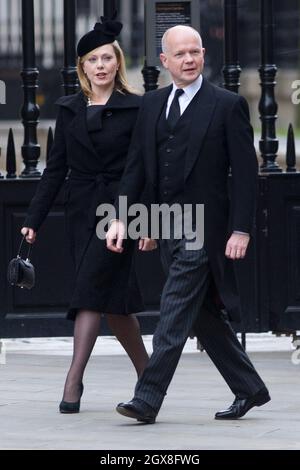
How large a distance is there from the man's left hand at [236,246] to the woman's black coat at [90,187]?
82 cm

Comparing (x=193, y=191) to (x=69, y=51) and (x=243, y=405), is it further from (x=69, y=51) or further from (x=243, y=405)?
(x=69, y=51)

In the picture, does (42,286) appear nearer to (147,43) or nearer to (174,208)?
(147,43)

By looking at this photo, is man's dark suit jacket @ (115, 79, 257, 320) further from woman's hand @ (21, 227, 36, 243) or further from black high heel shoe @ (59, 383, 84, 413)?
black high heel shoe @ (59, 383, 84, 413)

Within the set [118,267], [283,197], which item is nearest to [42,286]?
[283,197]

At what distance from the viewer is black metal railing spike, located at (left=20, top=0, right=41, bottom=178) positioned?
34.2 feet

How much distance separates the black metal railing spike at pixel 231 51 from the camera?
34.1ft

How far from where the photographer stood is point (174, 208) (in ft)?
24.5

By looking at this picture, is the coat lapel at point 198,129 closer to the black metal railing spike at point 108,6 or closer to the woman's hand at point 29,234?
the woman's hand at point 29,234

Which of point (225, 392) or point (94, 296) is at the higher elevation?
point (94, 296)

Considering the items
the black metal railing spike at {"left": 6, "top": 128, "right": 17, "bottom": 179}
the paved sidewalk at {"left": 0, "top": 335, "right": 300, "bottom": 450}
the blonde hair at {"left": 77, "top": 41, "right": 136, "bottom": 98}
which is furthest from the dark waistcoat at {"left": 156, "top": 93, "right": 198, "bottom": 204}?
the black metal railing spike at {"left": 6, "top": 128, "right": 17, "bottom": 179}

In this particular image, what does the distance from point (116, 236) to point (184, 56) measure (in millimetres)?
931

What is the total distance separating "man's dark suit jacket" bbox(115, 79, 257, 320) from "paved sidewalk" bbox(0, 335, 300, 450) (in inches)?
24.9

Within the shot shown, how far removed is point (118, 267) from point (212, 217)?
2.52 ft

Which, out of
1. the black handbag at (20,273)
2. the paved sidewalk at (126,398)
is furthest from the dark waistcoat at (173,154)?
the paved sidewalk at (126,398)
